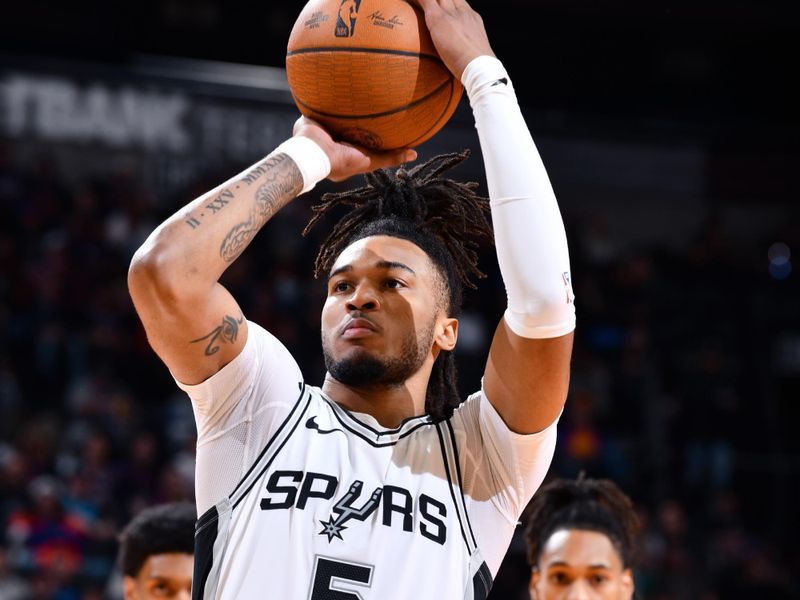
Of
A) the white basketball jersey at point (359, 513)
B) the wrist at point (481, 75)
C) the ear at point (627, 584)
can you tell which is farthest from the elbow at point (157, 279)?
the ear at point (627, 584)

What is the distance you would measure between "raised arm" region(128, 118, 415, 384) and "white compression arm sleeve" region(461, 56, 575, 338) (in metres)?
0.51

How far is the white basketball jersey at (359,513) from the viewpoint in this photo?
2684mm

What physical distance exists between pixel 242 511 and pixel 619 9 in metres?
11.9

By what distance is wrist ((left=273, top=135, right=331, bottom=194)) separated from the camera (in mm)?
2975

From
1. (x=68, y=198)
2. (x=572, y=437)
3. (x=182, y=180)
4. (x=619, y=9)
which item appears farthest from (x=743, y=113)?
(x=68, y=198)

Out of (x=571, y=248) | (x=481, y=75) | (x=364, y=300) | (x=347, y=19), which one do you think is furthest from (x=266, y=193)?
(x=571, y=248)

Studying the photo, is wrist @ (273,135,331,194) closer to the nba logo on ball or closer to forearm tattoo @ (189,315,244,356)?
the nba logo on ball

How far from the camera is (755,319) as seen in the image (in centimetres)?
1280

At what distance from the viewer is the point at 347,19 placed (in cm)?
302

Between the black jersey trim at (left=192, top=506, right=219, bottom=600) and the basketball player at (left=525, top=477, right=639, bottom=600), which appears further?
the basketball player at (left=525, top=477, right=639, bottom=600)

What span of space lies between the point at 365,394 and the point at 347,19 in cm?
102

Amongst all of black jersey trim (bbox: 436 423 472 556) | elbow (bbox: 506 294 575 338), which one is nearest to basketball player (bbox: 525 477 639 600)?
black jersey trim (bbox: 436 423 472 556)

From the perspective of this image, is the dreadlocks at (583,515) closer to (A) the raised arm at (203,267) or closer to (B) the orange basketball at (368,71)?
(B) the orange basketball at (368,71)

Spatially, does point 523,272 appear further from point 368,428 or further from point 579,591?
point 579,591
